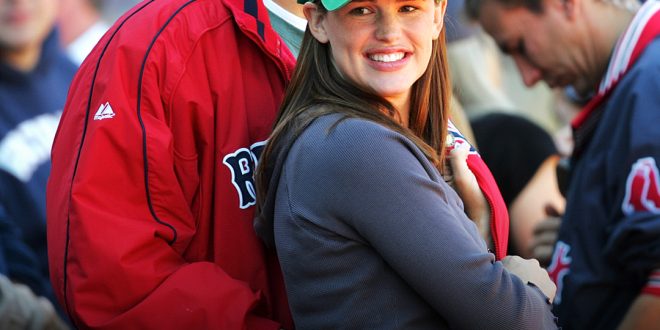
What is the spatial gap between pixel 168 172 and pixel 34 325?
99cm

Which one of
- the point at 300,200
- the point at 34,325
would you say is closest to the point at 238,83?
the point at 300,200

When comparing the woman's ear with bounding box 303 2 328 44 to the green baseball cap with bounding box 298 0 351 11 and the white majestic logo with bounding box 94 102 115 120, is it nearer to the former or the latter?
the green baseball cap with bounding box 298 0 351 11

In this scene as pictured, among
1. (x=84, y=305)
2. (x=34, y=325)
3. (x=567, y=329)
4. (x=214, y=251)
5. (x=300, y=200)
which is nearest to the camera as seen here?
(x=300, y=200)

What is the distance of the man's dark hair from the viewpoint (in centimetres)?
369

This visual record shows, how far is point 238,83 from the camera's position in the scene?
7.70ft

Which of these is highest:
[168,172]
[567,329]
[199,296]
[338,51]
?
[338,51]

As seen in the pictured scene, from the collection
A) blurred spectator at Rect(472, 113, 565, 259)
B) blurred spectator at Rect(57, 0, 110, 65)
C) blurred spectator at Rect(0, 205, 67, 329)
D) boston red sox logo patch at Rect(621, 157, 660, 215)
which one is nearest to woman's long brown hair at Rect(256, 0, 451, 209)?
boston red sox logo patch at Rect(621, 157, 660, 215)

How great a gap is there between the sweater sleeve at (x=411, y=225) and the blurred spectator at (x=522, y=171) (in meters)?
2.21

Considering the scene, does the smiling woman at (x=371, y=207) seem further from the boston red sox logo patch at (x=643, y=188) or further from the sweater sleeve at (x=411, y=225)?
the boston red sox logo patch at (x=643, y=188)

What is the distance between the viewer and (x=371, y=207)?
1.95 m

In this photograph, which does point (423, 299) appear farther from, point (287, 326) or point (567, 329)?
point (567, 329)

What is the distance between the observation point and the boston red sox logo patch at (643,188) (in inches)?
114

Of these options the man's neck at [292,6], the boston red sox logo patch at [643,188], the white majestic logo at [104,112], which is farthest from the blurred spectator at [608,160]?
the white majestic logo at [104,112]

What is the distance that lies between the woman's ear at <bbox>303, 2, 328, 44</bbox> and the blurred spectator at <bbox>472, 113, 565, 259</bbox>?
2151mm
